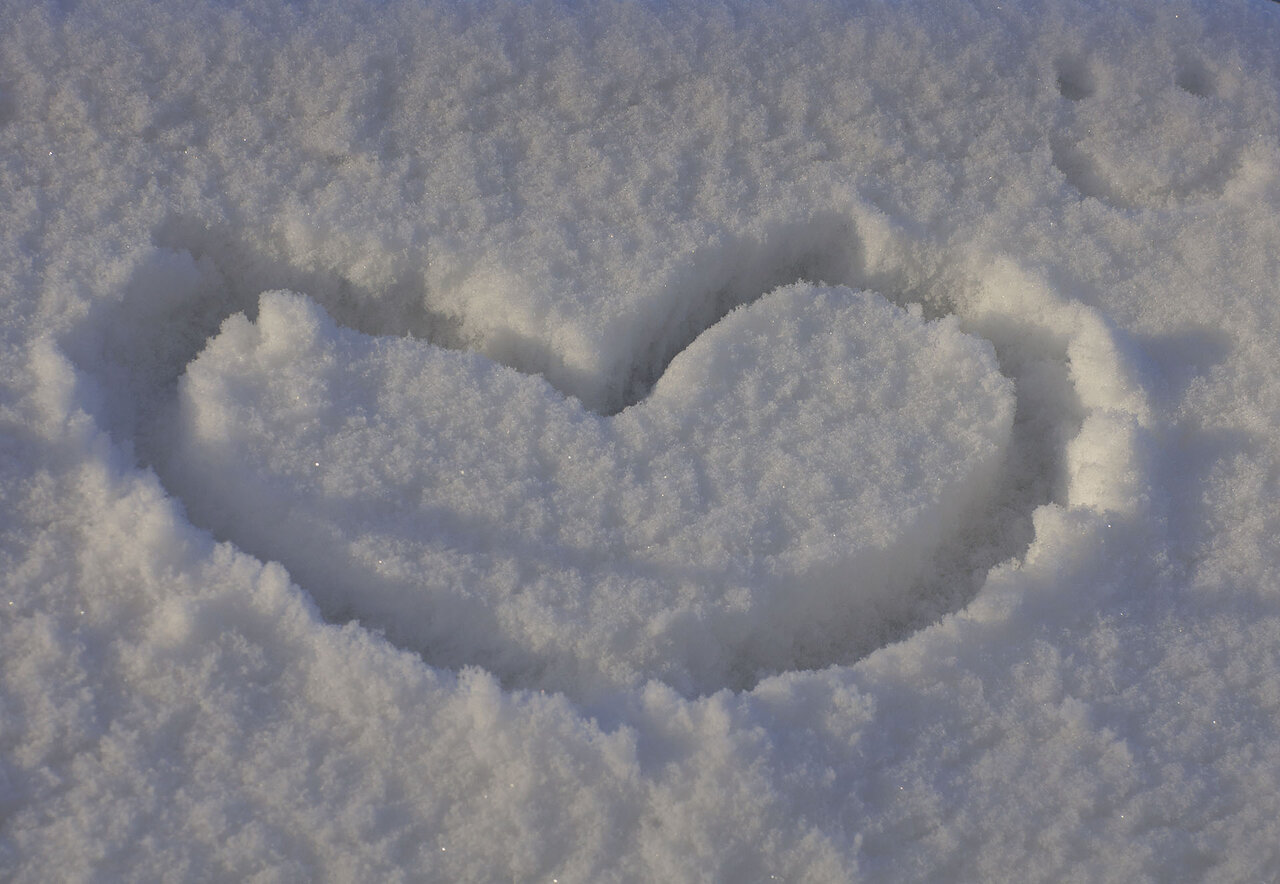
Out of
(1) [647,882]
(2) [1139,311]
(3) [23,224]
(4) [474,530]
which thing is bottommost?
(1) [647,882]

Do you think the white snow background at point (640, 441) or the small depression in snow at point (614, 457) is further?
the small depression in snow at point (614, 457)

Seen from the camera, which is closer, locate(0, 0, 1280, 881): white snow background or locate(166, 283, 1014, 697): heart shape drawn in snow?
locate(0, 0, 1280, 881): white snow background

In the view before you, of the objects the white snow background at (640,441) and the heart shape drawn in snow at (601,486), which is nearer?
the white snow background at (640,441)

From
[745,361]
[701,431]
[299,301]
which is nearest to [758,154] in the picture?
[745,361]

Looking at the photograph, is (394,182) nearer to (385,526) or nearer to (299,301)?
(299,301)
